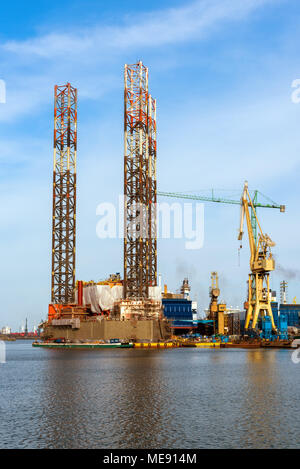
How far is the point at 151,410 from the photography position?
35469 mm

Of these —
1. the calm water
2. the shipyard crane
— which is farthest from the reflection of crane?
the calm water

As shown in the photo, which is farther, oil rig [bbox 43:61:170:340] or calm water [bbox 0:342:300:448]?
oil rig [bbox 43:61:170:340]

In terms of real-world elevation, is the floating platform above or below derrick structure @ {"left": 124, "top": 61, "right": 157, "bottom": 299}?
below

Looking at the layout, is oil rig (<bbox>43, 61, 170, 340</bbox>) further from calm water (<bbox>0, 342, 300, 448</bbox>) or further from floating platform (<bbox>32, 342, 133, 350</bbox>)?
calm water (<bbox>0, 342, 300, 448</bbox>)

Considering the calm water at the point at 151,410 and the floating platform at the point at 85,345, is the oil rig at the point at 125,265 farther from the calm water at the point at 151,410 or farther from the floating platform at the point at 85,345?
the calm water at the point at 151,410

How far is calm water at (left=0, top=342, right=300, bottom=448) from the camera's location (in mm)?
27172

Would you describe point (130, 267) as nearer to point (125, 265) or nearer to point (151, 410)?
point (125, 265)

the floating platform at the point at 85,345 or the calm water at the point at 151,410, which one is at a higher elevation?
the calm water at the point at 151,410

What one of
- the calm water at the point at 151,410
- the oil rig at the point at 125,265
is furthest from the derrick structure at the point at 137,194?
the calm water at the point at 151,410

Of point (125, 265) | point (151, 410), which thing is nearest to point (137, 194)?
point (125, 265)

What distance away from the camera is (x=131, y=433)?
2852cm

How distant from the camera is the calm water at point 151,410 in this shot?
89.1ft

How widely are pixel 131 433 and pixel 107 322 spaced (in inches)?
3738
